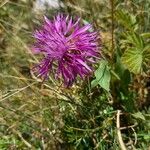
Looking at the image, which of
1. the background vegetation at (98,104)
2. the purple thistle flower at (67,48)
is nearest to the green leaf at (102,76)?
the background vegetation at (98,104)

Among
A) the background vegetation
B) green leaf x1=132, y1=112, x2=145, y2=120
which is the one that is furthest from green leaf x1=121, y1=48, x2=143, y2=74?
green leaf x1=132, y1=112, x2=145, y2=120

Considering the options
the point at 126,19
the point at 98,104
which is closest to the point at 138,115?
the point at 98,104

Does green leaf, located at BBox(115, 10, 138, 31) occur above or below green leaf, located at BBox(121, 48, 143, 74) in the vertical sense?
above

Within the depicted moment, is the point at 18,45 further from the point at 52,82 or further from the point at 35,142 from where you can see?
the point at 35,142

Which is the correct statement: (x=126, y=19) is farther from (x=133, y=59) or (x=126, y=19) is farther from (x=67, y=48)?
(x=67, y=48)

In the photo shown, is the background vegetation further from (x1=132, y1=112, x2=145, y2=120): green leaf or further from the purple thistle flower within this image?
the purple thistle flower

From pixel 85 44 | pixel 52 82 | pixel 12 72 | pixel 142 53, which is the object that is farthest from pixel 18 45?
pixel 85 44
